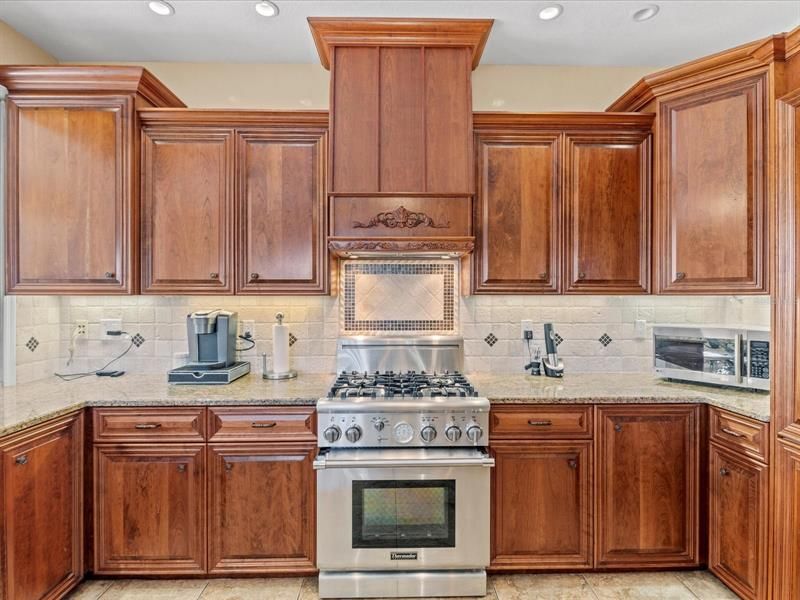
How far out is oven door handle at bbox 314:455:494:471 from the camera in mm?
2141

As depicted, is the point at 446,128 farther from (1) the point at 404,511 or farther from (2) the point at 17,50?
(2) the point at 17,50

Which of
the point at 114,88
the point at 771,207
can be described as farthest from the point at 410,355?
the point at 114,88

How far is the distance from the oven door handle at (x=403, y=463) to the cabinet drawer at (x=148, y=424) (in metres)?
0.63

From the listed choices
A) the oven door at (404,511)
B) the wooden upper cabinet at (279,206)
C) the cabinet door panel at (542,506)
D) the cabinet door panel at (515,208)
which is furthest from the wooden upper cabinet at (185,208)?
the cabinet door panel at (542,506)

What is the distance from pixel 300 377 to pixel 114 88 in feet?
6.13

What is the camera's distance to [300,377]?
2.74 metres

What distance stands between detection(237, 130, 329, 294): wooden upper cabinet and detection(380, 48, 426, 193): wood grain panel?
363 millimetres

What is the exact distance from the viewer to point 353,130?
8.11 ft

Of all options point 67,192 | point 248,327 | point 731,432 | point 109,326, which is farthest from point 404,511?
point 67,192

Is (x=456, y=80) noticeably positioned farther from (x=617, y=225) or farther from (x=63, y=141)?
(x=63, y=141)

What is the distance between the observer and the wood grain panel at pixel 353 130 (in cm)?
247

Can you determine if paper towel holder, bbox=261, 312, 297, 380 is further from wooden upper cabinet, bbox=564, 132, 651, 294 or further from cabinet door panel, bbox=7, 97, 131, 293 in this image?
wooden upper cabinet, bbox=564, 132, 651, 294

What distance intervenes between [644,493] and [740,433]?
1.73ft

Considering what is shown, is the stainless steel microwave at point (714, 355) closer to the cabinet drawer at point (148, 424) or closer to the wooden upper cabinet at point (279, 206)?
the wooden upper cabinet at point (279, 206)
